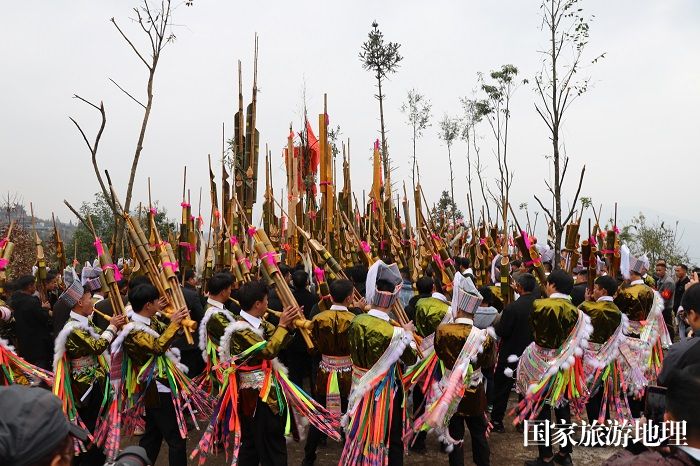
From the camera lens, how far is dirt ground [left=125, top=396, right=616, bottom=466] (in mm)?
4805

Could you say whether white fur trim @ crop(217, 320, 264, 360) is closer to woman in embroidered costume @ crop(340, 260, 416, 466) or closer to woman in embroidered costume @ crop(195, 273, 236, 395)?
woman in embroidered costume @ crop(195, 273, 236, 395)

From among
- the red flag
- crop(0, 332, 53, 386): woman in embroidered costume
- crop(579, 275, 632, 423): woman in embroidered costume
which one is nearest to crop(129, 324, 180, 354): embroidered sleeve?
crop(0, 332, 53, 386): woman in embroidered costume

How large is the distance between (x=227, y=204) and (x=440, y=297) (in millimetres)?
4605

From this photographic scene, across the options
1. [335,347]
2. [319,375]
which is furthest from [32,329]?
[335,347]

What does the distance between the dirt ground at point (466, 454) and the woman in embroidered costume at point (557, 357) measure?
0.28 metres

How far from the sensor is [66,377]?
3938 millimetres

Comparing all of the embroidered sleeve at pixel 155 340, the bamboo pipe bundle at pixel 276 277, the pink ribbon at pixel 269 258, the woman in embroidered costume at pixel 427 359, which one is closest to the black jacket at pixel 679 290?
the woman in embroidered costume at pixel 427 359

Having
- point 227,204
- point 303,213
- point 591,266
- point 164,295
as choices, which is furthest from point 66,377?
point 303,213

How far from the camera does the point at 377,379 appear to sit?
380 centimetres

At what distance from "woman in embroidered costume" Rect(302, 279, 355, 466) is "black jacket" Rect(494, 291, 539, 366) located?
2044mm

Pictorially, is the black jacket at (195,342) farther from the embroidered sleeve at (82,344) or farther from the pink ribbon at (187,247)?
the pink ribbon at (187,247)

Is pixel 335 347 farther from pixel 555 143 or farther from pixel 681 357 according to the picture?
pixel 555 143

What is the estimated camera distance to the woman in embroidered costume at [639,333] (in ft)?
17.3

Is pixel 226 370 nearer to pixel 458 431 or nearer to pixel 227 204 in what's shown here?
pixel 458 431
